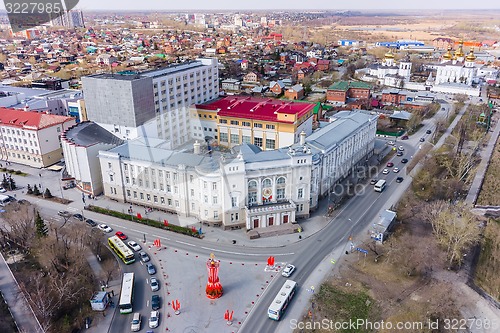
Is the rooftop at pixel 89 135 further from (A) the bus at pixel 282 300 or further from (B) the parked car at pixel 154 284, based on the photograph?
(A) the bus at pixel 282 300

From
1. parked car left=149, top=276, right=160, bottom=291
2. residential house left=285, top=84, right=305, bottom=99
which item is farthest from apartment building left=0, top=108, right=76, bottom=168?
residential house left=285, top=84, right=305, bottom=99

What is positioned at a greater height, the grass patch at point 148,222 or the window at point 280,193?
the window at point 280,193

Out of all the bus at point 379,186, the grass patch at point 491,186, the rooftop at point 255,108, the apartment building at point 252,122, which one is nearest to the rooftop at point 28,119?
the apartment building at point 252,122

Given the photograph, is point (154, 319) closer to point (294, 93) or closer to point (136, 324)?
point (136, 324)

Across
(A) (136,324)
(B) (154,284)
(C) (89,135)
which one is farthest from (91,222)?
(A) (136,324)

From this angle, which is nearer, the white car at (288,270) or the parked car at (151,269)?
the white car at (288,270)

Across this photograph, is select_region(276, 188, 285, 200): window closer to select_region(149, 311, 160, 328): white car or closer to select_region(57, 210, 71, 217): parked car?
select_region(149, 311, 160, 328): white car

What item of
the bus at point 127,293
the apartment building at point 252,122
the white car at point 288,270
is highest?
the apartment building at point 252,122
